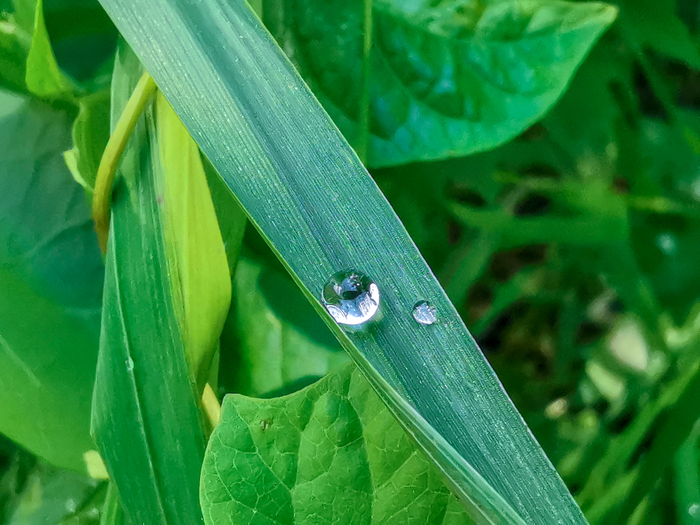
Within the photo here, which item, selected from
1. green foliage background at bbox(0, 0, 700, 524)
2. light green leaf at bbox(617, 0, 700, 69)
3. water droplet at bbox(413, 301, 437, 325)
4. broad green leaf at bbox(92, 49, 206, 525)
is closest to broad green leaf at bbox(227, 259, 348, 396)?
green foliage background at bbox(0, 0, 700, 524)

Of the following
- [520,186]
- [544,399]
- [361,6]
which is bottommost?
[544,399]

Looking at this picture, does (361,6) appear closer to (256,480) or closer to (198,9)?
(198,9)

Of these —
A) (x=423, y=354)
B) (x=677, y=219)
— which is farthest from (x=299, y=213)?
→ (x=677, y=219)

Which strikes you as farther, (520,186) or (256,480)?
(520,186)

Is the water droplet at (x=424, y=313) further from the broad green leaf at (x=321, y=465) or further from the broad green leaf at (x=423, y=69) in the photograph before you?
the broad green leaf at (x=423, y=69)

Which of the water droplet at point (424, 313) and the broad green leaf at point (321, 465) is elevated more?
the water droplet at point (424, 313)

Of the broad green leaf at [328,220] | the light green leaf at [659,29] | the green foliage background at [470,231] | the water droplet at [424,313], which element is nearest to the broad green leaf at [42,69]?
the green foliage background at [470,231]
